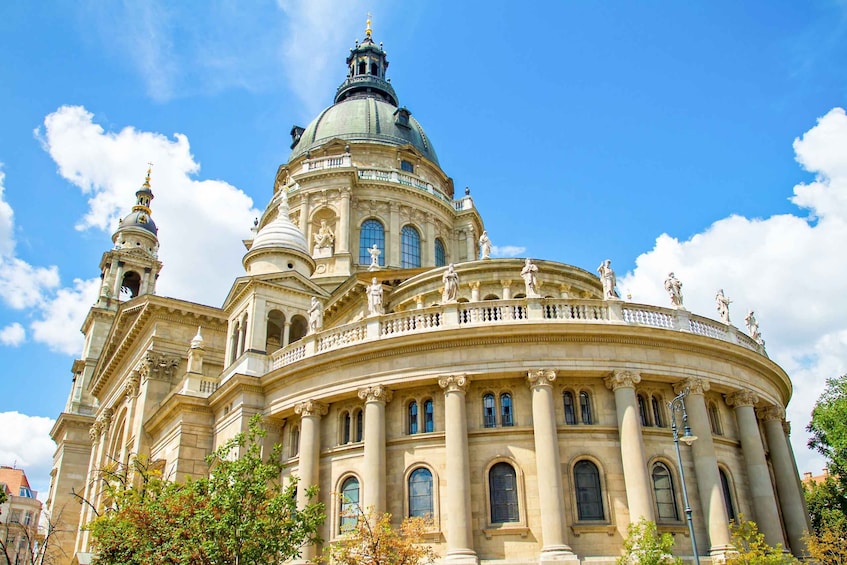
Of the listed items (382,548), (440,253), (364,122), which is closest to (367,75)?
(364,122)

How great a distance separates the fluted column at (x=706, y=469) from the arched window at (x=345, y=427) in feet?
38.9

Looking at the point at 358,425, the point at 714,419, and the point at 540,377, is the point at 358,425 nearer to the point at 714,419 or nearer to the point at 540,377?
the point at 540,377

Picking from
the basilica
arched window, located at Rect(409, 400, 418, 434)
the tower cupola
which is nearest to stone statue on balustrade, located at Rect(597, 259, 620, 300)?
the basilica

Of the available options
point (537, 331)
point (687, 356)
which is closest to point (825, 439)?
point (687, 356)

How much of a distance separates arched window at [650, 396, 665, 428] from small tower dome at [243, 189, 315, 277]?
72.2ft

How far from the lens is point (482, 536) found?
23.3 meters

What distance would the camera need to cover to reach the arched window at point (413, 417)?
2577cm

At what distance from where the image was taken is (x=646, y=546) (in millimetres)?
19812

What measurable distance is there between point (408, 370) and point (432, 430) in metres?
2.24

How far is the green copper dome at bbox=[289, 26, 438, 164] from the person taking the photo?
2345 inches

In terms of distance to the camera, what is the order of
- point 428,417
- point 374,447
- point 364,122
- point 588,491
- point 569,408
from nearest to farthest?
point 588,491
point 374,447
point 569,408
point 428,417
point 364,122

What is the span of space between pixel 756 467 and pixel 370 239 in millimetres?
33684

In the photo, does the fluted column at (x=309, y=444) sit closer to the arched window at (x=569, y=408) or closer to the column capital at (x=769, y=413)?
the arched window at (x=569, y=408)

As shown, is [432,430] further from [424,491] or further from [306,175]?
[306,175]
